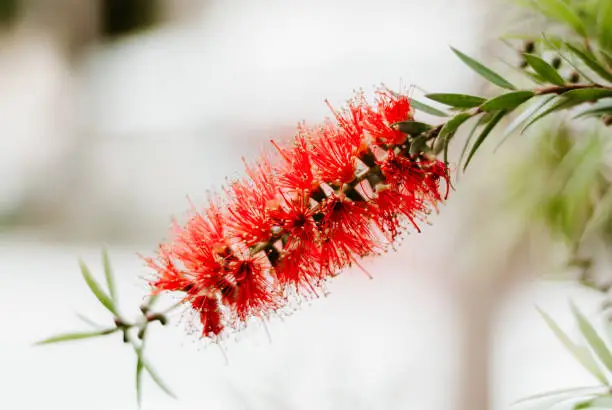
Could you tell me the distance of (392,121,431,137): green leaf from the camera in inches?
11.0

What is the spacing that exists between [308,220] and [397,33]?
952 mm

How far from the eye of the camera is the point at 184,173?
1.32 meters

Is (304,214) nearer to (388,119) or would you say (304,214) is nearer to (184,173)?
(388,119)

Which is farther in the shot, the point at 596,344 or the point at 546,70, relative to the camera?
the point at 596,344

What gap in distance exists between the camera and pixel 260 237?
0.31 meters

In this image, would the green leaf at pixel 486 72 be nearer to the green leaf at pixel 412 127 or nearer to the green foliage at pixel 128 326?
the green leaf at pixel 412 127

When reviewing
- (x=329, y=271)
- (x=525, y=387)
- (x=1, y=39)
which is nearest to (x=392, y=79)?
(x=525, y=387)

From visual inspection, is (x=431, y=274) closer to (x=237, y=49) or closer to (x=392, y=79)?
(x=392, y=79)

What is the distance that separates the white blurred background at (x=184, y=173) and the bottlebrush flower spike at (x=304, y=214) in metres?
0.81

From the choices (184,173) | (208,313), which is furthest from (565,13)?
(184,173)

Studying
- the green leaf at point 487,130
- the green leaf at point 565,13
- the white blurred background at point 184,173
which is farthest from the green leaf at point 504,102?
the white blurred background at point 184,173

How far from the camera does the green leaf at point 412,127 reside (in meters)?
0.28

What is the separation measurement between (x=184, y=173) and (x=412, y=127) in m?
1.08

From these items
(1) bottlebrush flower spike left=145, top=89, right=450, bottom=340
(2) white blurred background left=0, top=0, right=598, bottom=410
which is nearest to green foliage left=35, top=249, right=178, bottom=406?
(1) bottlebrush flower spike left=145, top=89, right=450, bottom=340
